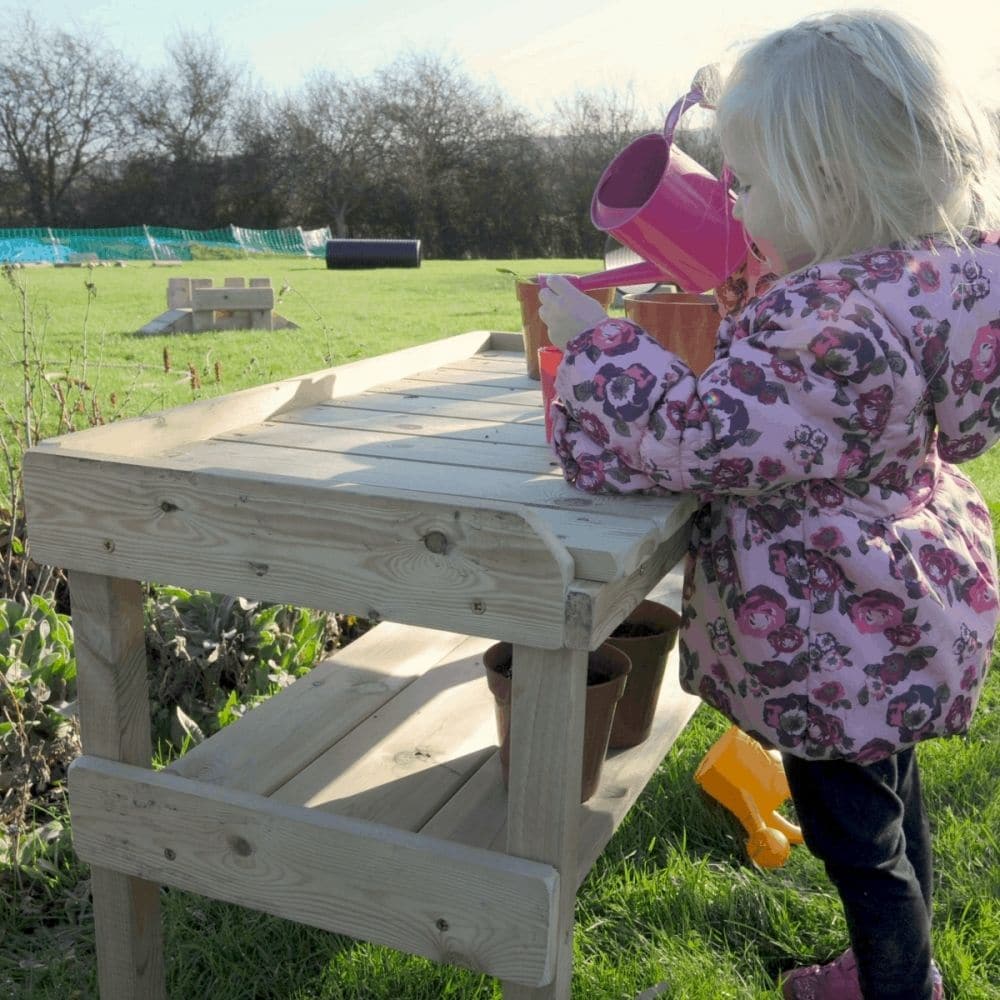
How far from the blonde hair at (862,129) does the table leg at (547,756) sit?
1.73 feet

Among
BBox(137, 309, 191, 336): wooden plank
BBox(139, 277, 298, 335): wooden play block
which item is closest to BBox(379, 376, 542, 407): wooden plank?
BBox(139, 277, 298, 335): wooden play block

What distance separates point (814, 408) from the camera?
1082 millimetres

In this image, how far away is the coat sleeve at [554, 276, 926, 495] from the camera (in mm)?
1077

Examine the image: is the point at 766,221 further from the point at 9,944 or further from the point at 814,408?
the point at 9,944

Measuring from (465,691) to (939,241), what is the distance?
1074mm

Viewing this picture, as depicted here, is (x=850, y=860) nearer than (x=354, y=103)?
Yes

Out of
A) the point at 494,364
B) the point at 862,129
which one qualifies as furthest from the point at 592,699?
the point at 494,364

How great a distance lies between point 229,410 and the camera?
4.95ft

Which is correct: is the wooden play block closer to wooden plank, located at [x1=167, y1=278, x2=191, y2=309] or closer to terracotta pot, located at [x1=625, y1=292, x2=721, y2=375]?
wooden plank, located at [x1=167, y1=278, x2=191, y2=309]

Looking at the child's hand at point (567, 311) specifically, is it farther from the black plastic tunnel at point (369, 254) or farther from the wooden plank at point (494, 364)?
the black plastic tunnel at point (369, 254)

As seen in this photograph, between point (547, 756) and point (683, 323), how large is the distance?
0.74 meters

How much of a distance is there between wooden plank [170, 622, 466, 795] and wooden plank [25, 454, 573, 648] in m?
0.42

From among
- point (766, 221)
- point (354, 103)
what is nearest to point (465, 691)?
point (766, 221)

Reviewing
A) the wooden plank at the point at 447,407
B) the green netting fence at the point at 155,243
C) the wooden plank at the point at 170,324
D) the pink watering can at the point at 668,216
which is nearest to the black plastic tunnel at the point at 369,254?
the green netting fence at the point at 155,243
